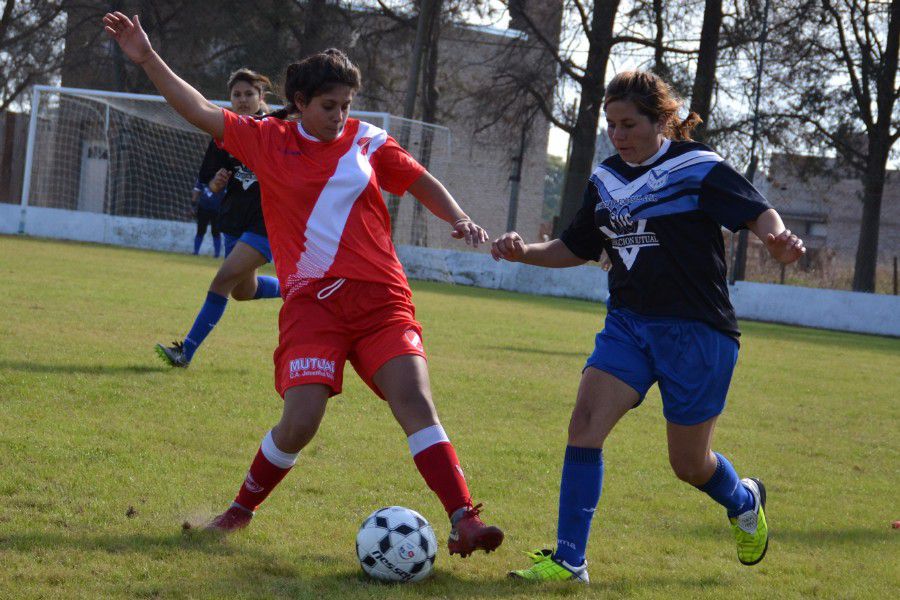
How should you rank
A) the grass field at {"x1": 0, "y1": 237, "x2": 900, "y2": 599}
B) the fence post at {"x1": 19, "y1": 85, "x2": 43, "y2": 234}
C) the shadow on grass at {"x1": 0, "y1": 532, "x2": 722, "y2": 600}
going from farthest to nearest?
the fence post at {"x1": 19, "y1": 85, "x2": 43, "y2": 234} < the grass field at {"x1": 0, "y1": 237, "x2": 900, "y2": 599} < the shadow on grass at {"x1": 0, "y1": 532, "x2": 722, "y2": 600}

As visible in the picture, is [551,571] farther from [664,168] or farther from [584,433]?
[664,168]

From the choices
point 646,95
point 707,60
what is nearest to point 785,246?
point 646,95

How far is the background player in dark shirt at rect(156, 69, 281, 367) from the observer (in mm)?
7020

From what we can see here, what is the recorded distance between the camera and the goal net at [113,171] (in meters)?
23.3

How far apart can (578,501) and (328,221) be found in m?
1.31

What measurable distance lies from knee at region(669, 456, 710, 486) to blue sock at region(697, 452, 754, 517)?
62mm

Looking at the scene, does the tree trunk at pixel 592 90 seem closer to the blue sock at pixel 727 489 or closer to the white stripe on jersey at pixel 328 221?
the blue sock at pixel 727 489

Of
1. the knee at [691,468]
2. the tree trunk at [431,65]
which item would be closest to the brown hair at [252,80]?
the knee at [691,468]

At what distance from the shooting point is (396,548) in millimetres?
3463

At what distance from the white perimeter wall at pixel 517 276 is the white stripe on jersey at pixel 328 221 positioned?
16483 mm

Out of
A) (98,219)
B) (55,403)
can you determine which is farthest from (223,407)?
(98,219)

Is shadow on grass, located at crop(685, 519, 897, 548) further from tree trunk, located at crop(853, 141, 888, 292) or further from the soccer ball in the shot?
tree trunk, located at crop(853, 141, 888, 292)

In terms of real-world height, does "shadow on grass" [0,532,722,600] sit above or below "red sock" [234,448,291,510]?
below

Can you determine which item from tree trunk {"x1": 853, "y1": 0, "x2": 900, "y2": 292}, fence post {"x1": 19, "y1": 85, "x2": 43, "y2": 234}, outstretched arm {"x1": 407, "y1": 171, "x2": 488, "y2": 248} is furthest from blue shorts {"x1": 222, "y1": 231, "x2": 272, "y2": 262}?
fence post {"x1": 19, "y1": 85, "x2": 43, "y2": 234}
